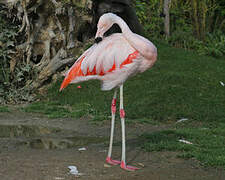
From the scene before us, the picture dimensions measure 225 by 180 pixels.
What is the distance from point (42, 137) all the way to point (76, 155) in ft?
4.59

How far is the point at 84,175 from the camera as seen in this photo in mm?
4820

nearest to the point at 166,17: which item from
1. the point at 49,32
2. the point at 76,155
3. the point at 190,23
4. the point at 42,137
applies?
the point at 190,23

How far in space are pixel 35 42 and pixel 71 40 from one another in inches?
→ 37.4

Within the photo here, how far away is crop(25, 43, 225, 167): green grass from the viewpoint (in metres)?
A: 6.48

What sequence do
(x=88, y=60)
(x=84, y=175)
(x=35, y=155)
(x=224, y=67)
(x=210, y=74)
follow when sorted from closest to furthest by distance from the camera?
1. (x=84, y=175)
2. (x=88, y=60)
3. (x=35, y=155)
4. (x=210, y=74)
5. (x=224, y=67)

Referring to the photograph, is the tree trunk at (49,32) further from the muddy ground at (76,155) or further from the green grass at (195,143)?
the green grass at (195,143)

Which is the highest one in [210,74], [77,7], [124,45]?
[77,7]

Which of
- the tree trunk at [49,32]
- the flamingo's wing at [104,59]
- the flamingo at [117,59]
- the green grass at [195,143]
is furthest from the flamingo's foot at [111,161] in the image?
the tree trunk at [49,32]

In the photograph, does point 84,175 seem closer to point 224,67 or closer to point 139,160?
point 139,160

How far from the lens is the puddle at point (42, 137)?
6.42 meters

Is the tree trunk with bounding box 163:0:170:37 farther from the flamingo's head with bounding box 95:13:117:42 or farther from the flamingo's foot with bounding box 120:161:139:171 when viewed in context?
the flamingo's foot with bounding box 120:161:139:171

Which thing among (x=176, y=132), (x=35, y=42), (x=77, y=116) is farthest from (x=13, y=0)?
(x=176, y=132)

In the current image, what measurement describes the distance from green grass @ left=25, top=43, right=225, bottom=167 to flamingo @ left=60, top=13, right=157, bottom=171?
129 cm

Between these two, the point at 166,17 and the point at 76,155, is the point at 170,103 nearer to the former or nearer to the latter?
the point at 76,155
